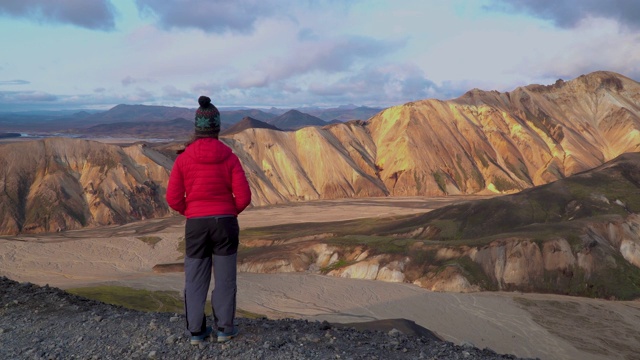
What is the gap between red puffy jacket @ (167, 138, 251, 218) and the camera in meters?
8.13

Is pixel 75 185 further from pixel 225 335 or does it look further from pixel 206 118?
pixel 225 335

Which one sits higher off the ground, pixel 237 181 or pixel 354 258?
pixel 237 181

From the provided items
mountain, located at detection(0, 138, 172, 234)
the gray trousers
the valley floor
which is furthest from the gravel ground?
mountain, located at detection(0, 138, 172, 234)

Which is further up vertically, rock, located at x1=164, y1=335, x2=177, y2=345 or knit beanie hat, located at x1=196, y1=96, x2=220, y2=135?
knit beanie hat, located at x1=196, y1=96, x2=220, y2=135

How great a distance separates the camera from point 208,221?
26.3 ft

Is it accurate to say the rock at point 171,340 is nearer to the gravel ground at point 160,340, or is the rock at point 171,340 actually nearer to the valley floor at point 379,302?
the gravel ground at point 160,340

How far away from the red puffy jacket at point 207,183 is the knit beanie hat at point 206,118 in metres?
0.30

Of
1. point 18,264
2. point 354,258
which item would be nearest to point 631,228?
point 354,258

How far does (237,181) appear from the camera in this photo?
815 centimetres

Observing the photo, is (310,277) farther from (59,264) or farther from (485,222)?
(59,264)

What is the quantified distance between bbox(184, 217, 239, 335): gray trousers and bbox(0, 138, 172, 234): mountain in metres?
81.0

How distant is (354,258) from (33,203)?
55011mm

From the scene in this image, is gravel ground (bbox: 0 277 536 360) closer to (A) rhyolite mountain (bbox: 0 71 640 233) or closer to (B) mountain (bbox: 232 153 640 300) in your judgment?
(B) mountain (bbox: 232 153 640 300)

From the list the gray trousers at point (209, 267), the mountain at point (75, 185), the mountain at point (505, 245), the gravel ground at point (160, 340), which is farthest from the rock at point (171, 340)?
the mountain at point (75, 185)
